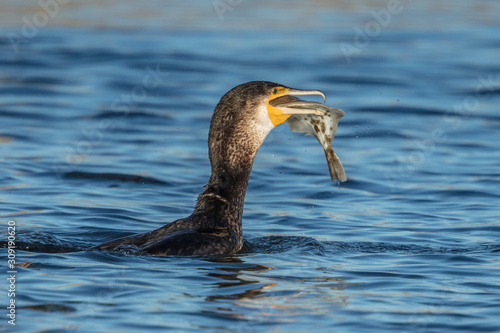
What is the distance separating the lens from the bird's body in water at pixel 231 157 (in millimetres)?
7898

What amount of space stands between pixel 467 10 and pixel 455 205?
20.8 meters

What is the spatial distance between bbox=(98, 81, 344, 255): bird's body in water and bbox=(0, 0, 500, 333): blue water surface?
0.28m

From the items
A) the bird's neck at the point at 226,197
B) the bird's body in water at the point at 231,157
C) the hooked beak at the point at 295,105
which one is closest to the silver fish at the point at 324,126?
the hooked beak at the point at 295,105

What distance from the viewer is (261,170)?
1278 cm

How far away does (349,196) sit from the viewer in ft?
37.6

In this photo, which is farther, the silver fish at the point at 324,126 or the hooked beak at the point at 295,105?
the silver fish at the point at 324,126

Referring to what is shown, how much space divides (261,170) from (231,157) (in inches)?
183

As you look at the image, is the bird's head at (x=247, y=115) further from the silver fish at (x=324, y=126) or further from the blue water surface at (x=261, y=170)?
the blue water surface at (x=261, y=170)

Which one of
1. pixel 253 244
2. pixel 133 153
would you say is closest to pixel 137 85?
pixel 133 153

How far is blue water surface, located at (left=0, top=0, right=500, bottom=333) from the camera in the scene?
671cm

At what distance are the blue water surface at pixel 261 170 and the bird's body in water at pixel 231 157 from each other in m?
0.28

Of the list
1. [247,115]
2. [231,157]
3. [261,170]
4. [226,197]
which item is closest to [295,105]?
[247,115]

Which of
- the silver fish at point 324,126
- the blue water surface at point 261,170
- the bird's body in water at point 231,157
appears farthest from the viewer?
the silver fish at point 324,126

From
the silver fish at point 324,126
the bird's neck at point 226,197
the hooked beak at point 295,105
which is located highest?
the hooked beak at point 295,105
